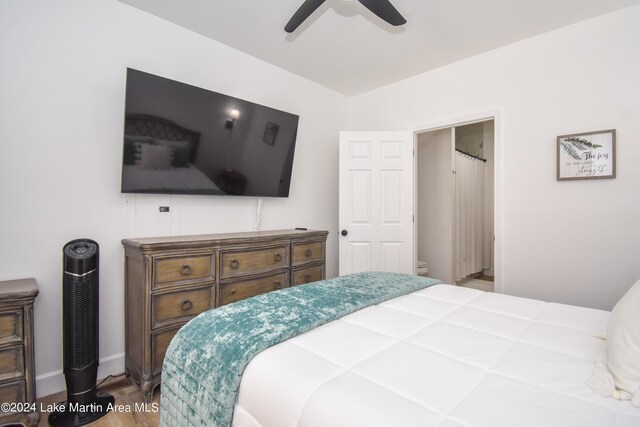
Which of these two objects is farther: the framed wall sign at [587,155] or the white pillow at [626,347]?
the framed wall sign at [587,155]

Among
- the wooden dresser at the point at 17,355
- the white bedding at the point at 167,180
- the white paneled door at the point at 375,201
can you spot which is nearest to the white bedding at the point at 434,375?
the wooden dresser at the point at 17,355

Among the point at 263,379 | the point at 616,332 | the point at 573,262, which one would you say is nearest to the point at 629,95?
the point at 573,262

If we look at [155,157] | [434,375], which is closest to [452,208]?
[155,157]

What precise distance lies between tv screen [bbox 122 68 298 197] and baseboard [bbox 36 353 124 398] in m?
1.23

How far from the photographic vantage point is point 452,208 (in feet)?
14.4

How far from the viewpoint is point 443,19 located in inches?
98.4

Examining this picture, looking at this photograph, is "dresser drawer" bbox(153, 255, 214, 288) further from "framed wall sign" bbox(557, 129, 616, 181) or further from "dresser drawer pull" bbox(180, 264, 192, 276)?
"framed wall sign" bbox(557, 129, 616, 181)

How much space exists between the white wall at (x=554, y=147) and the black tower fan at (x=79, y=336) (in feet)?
10.7

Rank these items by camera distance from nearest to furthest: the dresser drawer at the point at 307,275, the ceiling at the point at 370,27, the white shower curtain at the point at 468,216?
the ceiling at the point at 370,27
the dresser drawer at the point at 307,275
the white shower curtain at the point at 468,216

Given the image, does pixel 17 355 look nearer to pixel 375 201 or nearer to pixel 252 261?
pixel 252 261

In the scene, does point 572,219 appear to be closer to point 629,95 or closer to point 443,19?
point 629,95

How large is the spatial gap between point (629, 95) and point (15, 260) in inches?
171

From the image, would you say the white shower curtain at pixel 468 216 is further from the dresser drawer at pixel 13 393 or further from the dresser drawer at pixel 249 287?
the dresser drawer at pixel 13 393

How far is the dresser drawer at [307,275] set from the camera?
2758 millimetres
